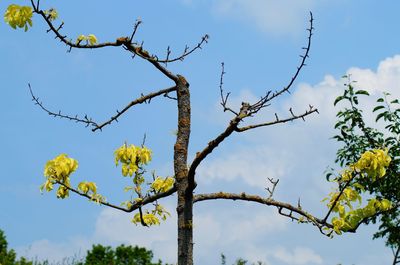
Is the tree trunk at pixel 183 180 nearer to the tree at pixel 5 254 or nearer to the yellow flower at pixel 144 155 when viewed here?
the yellow flower at pixel 144 155

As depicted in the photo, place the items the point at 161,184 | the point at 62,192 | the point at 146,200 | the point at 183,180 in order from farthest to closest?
1. the point at 161,184
2. the point at 146,200
3. the point at 62,192
4. the point at 183,180

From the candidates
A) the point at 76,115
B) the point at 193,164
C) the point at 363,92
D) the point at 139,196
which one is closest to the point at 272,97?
the point at 193,164

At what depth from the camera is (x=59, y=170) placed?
6395mm

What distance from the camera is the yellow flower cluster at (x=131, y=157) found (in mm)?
6723

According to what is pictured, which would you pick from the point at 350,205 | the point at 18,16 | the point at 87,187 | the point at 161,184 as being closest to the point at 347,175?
the point at 350,205

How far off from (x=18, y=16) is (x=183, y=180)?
80.5 inches

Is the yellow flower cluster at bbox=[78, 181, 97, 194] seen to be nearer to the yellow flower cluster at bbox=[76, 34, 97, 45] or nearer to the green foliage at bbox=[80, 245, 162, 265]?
the yellow flower cluster at bbox=[76, 34, 97, 45]

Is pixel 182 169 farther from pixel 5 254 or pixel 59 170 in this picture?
pixel 5 254

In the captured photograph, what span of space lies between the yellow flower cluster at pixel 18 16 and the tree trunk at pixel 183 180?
4.72ft

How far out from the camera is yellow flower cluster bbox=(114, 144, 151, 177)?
265 inches

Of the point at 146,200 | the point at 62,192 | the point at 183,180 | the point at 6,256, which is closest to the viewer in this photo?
the point at 183,180

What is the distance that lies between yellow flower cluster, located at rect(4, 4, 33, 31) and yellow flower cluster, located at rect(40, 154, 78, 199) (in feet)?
4.03

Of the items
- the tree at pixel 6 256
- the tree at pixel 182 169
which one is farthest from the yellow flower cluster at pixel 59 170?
the tree at pixel 6 256

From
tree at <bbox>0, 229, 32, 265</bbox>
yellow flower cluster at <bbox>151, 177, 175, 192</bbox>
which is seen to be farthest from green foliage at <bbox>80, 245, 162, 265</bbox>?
yellow flower cluster at <bbox>151, 177, 175, 192</bbox>
